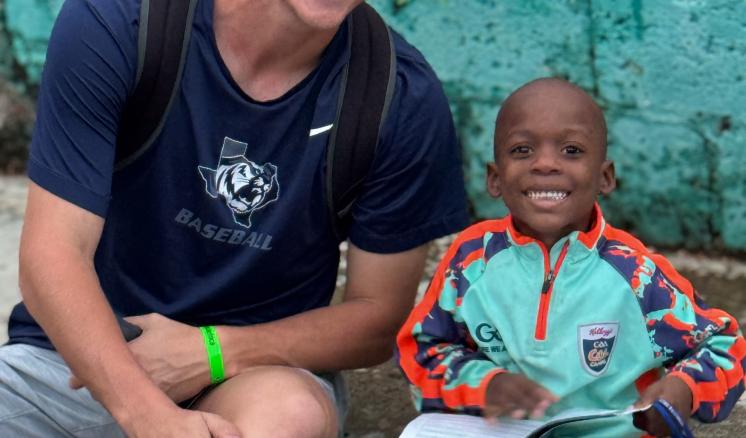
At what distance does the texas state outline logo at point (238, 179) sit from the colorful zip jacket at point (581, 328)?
396 millimetres

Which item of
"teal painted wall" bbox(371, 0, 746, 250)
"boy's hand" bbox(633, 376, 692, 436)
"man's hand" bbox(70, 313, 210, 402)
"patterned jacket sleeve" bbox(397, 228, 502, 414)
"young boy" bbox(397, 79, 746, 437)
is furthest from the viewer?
"teal painted wall" bbox(371, 0, 746, 250)

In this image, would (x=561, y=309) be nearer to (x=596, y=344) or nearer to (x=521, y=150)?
(x=596, y=344)

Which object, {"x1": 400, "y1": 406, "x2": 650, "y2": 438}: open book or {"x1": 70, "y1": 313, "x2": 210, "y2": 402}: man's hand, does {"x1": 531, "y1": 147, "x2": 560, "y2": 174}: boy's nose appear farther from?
{"x1": 70, "y1": 313, "x2": 210, "y2": 402}: man's hand

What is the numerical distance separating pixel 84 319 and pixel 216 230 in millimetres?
331

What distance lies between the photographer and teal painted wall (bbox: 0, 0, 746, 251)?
3.65 m

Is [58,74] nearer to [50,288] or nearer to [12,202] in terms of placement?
[50,288]

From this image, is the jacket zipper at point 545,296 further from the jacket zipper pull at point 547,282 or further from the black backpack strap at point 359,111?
the black backpack strap at point 359,111

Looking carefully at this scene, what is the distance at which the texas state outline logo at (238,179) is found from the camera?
260cm

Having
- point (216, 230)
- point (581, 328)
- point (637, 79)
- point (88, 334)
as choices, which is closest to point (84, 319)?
point (88, 334)

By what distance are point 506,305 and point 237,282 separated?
559mm

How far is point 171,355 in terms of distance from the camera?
8.50 feet

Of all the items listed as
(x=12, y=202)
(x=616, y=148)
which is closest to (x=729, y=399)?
(x=616, y=148)

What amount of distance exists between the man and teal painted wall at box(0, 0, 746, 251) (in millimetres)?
1129

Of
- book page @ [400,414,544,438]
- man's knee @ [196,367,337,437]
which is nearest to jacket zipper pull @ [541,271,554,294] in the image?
book page @ [400,414,544,438]
